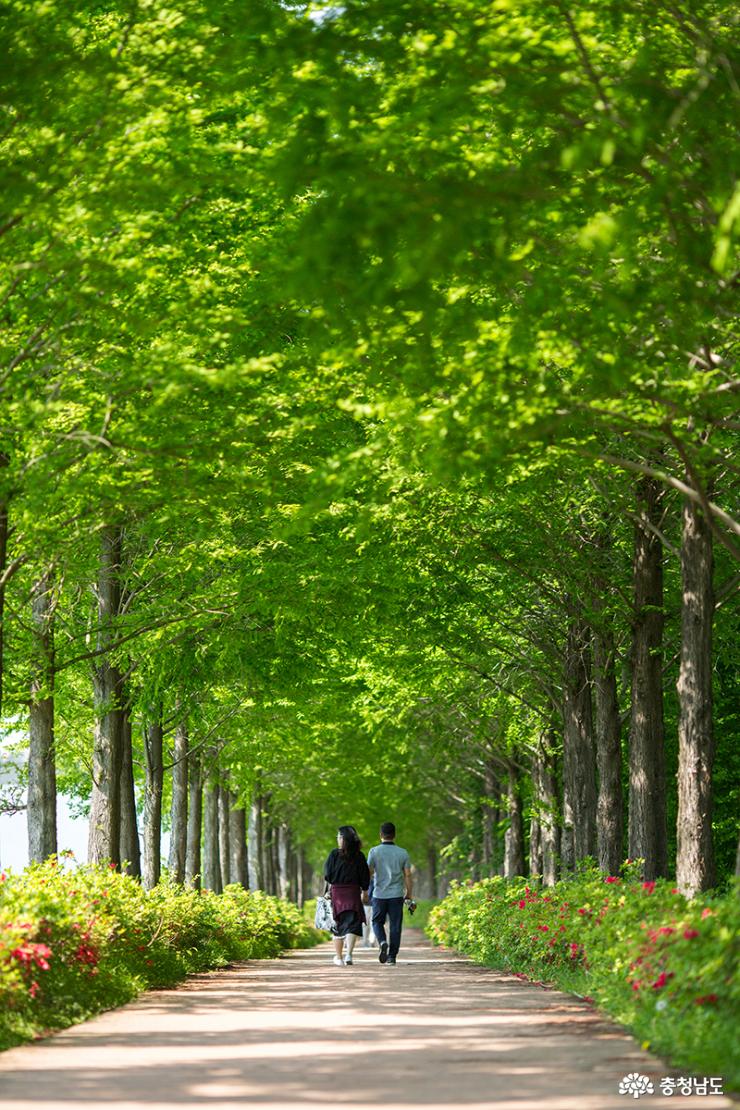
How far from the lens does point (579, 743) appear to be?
27547 millimetres

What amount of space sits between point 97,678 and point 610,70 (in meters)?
13.3

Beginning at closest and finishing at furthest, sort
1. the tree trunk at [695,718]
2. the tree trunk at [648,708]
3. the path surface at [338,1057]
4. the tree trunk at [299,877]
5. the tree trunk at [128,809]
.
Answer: the path surface at [338,1057]
the tree trunk at [695,718]
the tree trunk at [648,708]
the tree trunk at [128,809]
the tree trunk at [299,877]

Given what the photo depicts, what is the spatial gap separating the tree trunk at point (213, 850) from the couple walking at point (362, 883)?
15.7 metres

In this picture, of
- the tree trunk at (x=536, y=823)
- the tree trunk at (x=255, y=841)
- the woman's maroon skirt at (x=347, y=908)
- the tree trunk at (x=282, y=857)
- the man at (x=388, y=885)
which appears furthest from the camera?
the tree trunk at (x=282, y=857)

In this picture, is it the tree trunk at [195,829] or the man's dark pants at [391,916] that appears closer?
the man's dark pants at [391,916]

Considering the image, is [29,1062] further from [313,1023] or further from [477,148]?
[477,148]

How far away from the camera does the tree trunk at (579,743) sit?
27.5 meters

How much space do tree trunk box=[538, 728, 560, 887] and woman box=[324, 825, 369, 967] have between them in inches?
396

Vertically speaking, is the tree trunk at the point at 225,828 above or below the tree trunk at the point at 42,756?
below

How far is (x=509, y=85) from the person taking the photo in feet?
33.4

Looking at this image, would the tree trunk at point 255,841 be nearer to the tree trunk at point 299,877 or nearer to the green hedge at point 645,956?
the tree trunk at point 299,877

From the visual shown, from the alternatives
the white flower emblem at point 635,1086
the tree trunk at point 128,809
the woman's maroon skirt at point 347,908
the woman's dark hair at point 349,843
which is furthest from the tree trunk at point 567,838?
the white flower emblem at point 635,1086

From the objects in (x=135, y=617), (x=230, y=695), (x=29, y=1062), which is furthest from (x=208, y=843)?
(x=29, y=1062)

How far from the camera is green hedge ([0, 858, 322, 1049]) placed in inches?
462
